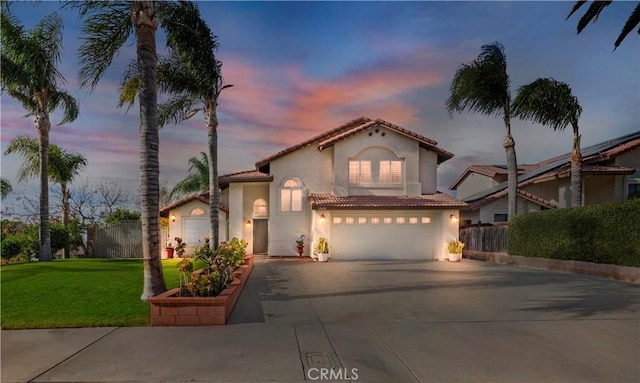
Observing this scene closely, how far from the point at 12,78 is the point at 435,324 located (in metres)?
19.4

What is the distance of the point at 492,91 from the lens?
1886 centimetres

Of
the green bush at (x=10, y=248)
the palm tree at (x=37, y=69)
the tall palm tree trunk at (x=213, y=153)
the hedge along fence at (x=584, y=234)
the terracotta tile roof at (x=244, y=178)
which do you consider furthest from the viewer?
the terracotta tile roof at (x=244, y=178)

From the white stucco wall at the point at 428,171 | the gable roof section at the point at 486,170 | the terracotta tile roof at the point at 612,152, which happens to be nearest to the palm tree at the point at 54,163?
the white stucco wall at the point at 428,171

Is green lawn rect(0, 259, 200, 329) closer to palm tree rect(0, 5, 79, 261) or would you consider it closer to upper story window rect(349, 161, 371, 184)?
palm tree rect(0, 5, 79, 261)

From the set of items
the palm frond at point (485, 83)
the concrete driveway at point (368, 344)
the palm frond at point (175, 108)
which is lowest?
the concrete driveway at point (368, 344)

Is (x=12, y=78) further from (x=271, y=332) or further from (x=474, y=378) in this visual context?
(x=474, y=378)

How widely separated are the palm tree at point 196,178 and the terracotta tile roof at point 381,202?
17.2 metres

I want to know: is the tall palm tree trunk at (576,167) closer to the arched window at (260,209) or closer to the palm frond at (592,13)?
the palm frond at (592,13)

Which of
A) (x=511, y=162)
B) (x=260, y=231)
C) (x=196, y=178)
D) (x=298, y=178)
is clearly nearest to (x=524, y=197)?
(x=511, y=162)

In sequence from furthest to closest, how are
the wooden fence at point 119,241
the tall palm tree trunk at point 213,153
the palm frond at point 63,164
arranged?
the palm frond at point 63,164
the wooden fence at point 119,241
the tall palm tree trunk at point 213,153

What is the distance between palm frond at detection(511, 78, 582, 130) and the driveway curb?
6596 mm

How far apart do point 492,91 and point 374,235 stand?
9814mm

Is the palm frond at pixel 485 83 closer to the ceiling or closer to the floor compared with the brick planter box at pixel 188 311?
closer to the ceiling

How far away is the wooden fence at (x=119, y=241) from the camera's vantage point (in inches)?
836
